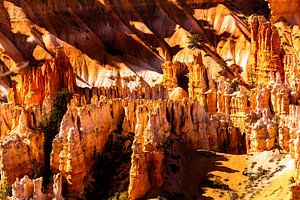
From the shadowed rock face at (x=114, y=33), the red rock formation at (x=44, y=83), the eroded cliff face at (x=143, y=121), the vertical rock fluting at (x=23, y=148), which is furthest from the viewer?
the shadowed rock face at (x=114, y=33)

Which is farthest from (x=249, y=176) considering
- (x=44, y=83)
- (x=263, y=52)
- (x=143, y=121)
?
(x=263, y=52)

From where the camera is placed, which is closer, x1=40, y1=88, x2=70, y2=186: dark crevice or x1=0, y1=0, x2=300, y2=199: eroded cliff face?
x1=0, y1=0, x2=300, y2=199: eroded cliff face

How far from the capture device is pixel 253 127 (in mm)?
42562

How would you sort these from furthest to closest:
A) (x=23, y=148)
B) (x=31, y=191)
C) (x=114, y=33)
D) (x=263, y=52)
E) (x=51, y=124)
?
(x=114, y=33), (x=263, y=52), (x=51, y=124), (x=23, y=148), (x=31, y=191)

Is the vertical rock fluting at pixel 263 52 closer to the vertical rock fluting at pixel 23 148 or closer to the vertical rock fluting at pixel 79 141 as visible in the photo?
the vertical rock fluting at pixel 79 141

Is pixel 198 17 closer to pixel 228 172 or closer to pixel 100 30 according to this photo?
pixel 100 30

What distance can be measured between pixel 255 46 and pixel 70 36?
3078cm

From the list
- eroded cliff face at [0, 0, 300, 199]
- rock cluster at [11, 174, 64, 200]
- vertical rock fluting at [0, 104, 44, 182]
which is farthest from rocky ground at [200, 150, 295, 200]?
vertical rock fluting at [0, 104, 44, 182]

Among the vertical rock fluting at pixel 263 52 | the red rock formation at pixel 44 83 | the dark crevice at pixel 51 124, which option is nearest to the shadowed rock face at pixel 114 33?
the vertical rock fluting at pixel 263 52

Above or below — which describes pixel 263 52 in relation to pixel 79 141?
above

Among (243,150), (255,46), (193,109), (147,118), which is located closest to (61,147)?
(147,118)

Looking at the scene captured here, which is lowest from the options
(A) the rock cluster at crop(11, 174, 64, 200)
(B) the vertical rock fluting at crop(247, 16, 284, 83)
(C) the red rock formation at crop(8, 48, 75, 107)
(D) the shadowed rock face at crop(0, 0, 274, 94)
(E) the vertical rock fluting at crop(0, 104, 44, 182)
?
(A) the rock cluster at crop(11, 174, 64, 200)

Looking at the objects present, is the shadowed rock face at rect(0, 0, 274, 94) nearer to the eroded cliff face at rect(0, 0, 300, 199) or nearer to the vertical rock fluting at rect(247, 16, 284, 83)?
the eroded cliff face at rect(0, 0, 300, 199)

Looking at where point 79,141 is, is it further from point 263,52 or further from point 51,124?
point 263,52
